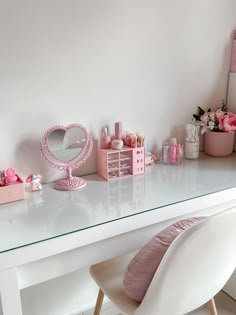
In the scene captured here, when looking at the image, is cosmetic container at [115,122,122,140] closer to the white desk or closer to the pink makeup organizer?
the pink makeup organizer

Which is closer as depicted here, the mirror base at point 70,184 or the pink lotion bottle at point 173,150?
the mirror base at point 70,184

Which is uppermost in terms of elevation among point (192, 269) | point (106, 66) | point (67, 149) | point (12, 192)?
point (106, 66)

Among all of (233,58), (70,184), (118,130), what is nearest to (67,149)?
(70,184)

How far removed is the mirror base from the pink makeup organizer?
12 centimetres

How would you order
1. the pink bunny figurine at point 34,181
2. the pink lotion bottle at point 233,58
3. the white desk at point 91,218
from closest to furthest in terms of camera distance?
the white desk at point 91,218, the pink bunny figurine at point 34,181, the pink lotion bottle at point 233,58

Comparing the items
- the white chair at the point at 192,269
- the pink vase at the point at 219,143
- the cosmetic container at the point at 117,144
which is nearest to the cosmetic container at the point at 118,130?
the cosmetic container at the point at 117,144

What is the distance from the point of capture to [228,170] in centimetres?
158

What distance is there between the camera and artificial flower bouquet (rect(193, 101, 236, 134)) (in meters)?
1.69

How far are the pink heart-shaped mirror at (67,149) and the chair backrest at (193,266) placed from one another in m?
0.58

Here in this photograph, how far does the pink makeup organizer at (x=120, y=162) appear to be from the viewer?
1.48m

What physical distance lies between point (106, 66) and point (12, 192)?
674 millimetres

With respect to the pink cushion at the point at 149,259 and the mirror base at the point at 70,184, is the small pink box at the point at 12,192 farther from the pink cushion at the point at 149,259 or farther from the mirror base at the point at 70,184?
the pink cushion at the point at 149,259

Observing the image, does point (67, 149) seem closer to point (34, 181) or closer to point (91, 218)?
point (34, 181)

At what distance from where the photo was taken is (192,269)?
3.13 ft
